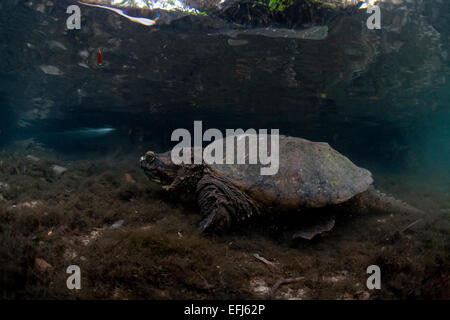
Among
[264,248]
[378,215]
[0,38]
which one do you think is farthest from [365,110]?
[0,38]

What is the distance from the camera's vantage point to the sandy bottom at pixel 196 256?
2.51 metres

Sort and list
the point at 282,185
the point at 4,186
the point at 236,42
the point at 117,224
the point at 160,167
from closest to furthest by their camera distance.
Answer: the point at 117,224 < the point at 282,185 < the point at 160,167 < the point at 4,186 < the point at 236,42

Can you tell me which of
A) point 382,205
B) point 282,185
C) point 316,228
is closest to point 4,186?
point 282,185

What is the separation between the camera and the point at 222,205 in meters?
4.31

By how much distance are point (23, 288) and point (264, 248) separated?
301 cm

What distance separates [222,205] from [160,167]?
192 cm

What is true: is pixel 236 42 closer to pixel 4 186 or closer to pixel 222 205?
pixel 222 205

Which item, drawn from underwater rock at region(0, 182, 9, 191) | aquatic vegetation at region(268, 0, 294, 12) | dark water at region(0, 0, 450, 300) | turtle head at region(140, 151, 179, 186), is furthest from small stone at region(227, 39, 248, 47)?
underwater rock at region(0, 182, 9, 191)

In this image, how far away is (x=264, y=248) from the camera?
12.7 ft

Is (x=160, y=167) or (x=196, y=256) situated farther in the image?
(x=160, y=167)

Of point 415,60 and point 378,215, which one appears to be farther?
point 415,60
